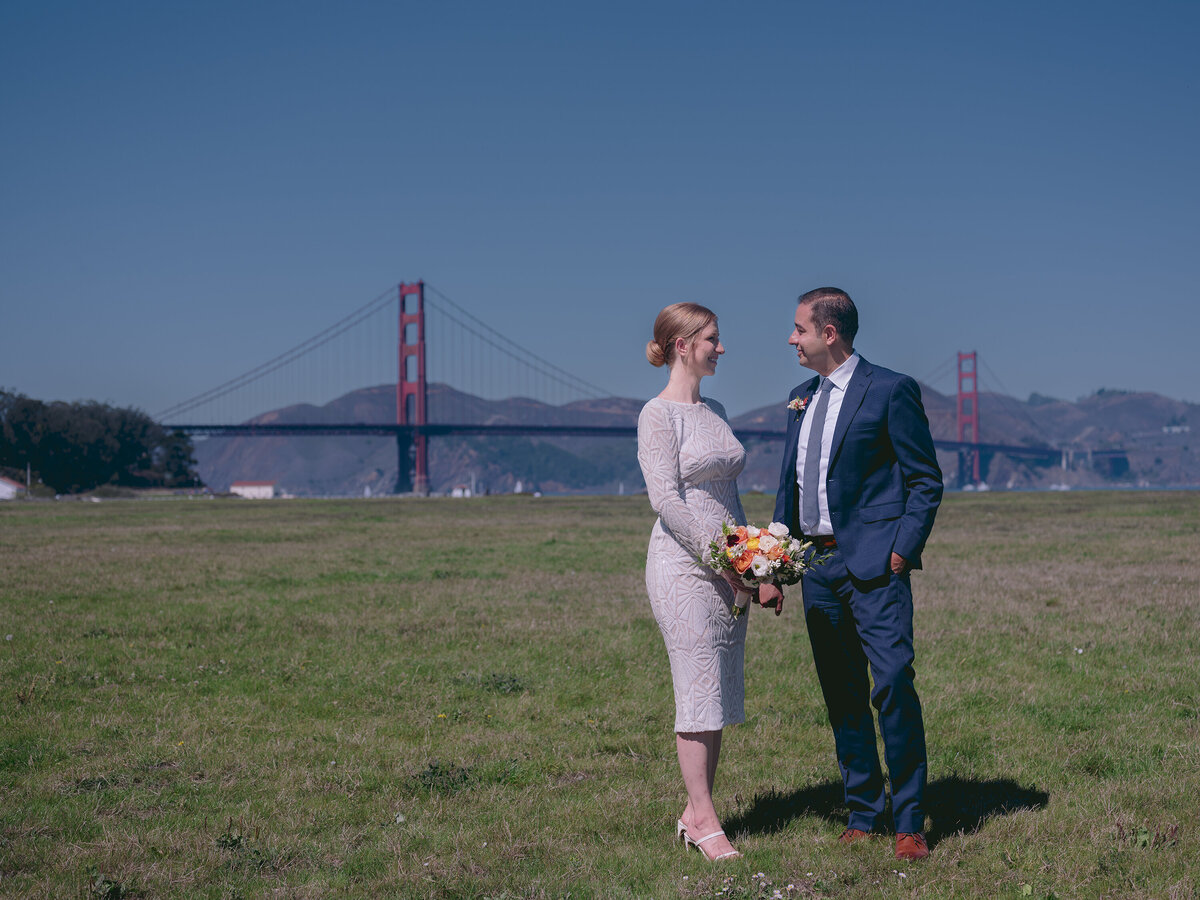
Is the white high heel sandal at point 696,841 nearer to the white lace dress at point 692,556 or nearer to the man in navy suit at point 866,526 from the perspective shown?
the white lace dress at point 692,556

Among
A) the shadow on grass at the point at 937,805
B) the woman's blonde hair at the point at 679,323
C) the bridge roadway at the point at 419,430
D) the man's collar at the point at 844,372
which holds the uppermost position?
the bridge roadway at the point at 419,430

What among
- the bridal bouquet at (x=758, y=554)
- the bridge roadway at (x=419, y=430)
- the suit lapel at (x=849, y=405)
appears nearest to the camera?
the bridal bouquet at (x=758, y=554)

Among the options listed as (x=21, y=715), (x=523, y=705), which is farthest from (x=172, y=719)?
(x=523, y=705)

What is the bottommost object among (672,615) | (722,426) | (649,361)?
(672,615)

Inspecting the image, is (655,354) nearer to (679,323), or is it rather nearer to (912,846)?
(679,323)

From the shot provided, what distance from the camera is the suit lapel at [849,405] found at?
13.5 feet

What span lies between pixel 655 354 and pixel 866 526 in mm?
1100

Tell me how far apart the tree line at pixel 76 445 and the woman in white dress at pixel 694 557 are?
75694mm

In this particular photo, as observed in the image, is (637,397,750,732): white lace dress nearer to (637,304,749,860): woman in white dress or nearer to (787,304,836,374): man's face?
(637,304,749,860): woman in white dress

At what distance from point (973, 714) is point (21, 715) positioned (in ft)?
19.3

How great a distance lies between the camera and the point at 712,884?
148 inches

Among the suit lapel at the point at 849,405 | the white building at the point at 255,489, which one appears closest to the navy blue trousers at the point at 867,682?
the suit lapel at the point at 849,405

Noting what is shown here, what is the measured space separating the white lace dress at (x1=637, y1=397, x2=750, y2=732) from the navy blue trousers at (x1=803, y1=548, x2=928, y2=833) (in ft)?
1.46

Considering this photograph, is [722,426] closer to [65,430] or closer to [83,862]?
[83,862]
